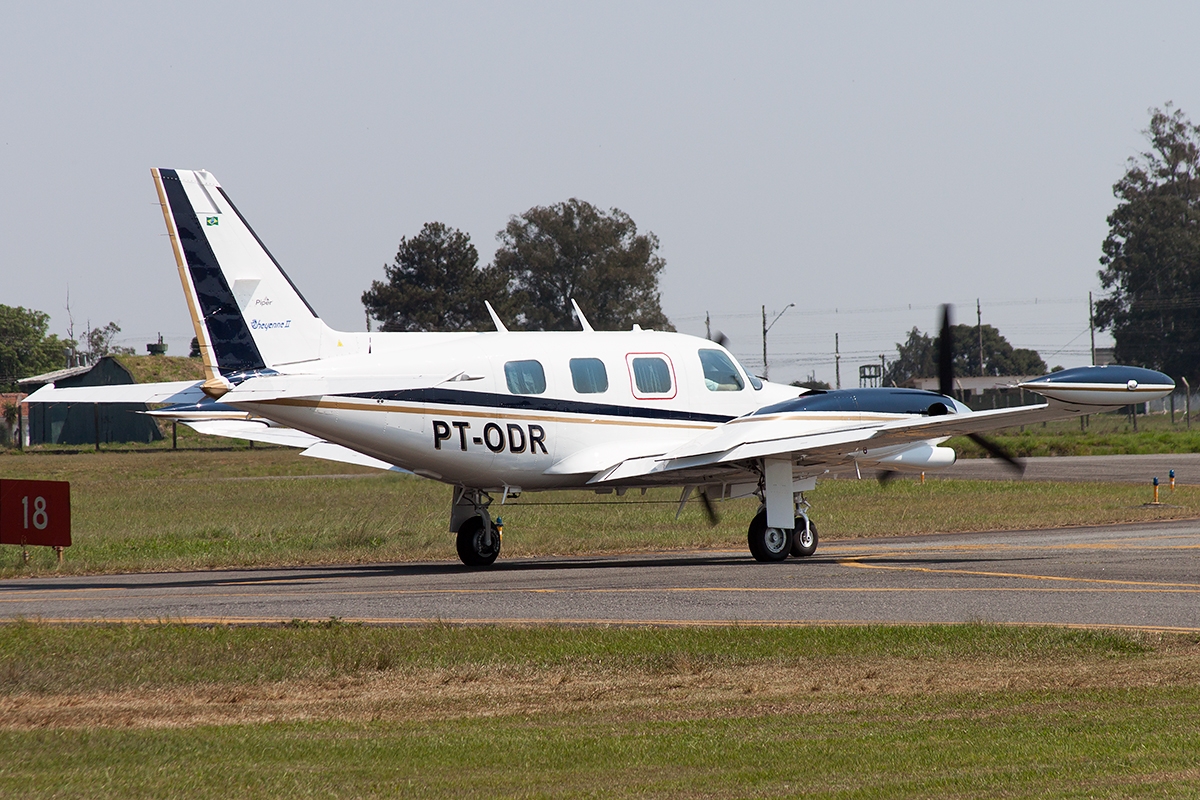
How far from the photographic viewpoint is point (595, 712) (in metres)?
10.4

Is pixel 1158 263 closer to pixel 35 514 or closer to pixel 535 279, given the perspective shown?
pixel 535 279

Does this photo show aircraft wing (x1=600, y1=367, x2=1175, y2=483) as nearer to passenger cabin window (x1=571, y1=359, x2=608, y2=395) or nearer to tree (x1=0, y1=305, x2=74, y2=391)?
passenger cabin window (x1=571, y1=359, x2=608, y2=395)

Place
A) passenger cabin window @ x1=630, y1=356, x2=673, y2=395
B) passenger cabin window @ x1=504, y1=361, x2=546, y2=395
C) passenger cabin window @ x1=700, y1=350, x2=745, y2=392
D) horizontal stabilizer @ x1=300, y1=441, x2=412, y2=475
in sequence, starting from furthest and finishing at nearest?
1. passenger cabin window @ x1=700, y1=350, x2=745, y2=392
2. horizontal stabilizer @ x1=300, y1=441, x2=412, y2=475
3. passenger cabin window @ x1=630, y1=356, x2=673, y2=395
4. passenger cabin window @ x1=504, y1=361, x2=546, y2=395

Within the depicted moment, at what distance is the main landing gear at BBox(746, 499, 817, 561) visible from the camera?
73.6 ft

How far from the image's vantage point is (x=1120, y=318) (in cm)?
10969

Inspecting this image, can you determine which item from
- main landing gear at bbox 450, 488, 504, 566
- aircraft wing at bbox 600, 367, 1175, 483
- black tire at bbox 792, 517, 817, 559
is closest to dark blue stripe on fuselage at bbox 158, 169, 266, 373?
main landing gear at bbox 450, 488, 504, 566

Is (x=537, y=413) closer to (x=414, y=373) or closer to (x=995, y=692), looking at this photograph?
(x=414, y=373)

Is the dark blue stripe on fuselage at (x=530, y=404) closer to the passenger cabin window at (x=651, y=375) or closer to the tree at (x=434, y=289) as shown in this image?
the passenger cabin window at (x=651, y=375)

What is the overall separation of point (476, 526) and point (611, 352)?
3873 mm

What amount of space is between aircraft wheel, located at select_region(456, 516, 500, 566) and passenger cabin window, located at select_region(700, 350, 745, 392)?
4733 millimetres

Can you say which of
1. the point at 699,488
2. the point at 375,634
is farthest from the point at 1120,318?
the point at 375,634

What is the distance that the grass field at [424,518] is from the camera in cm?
2653

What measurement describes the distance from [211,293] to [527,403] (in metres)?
5.31

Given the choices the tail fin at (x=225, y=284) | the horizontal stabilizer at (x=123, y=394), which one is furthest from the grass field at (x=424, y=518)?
the tail fin at (x=225, y=284)
